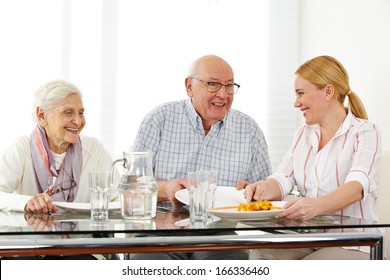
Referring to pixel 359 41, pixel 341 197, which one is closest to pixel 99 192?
pixel 341 197

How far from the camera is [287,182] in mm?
2342

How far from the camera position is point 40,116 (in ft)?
8.91

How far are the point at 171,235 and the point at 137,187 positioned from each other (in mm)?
189

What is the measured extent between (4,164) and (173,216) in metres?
0.98

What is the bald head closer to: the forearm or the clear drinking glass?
the forearm

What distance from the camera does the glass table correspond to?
1.57 m

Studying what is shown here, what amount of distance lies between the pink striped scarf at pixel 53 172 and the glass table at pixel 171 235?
82 centimetres

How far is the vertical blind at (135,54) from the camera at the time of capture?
3.79 m

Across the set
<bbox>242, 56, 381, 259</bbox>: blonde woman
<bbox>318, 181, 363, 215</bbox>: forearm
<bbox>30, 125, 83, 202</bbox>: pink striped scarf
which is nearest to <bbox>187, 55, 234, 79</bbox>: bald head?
<bbox>242, 56, 381, 259</bbox>: blonde woman

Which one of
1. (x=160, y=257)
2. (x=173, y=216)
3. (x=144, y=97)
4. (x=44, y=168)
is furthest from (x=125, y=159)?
(x=144, y=97)

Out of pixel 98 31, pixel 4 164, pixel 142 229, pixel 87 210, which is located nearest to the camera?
→ pixel 142 229

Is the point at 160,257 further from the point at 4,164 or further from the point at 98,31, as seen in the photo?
the point at 98,31

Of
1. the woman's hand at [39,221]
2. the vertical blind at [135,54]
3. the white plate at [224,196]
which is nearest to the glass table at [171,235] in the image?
the woman's hand at [39,221]

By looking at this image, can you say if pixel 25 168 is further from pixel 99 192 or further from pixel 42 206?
pixel 99 192
